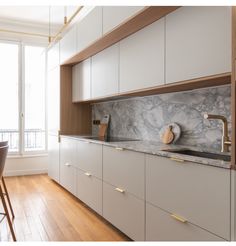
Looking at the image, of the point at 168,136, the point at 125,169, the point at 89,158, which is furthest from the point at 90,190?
the point at 168,136

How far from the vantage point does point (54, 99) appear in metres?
4.57

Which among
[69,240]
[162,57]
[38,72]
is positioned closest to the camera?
[162,57]

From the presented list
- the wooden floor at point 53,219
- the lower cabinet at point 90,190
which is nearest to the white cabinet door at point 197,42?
the lower cabinet at point 90,190

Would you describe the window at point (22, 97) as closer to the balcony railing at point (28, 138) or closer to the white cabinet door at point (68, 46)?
the balcony railing at point (28, 138)

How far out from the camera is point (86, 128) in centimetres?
443

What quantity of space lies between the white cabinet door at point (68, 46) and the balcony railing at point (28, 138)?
189cm

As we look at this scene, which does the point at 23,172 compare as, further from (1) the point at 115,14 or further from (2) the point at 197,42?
(2) the point at 197,42

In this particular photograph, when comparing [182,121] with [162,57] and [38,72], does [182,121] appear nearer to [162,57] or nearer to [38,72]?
[162,57]

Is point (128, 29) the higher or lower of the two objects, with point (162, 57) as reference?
higher

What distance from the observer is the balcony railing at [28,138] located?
517 centimetres

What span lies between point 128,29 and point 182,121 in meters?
1.01

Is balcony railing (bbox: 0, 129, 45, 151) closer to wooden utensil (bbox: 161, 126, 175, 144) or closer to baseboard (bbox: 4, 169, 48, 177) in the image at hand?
baseboard (bbox: 4, 169, 48, 177)

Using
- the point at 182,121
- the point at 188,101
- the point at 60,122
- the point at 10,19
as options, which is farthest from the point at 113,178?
the point at 10,19

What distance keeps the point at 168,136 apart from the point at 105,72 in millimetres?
1148
